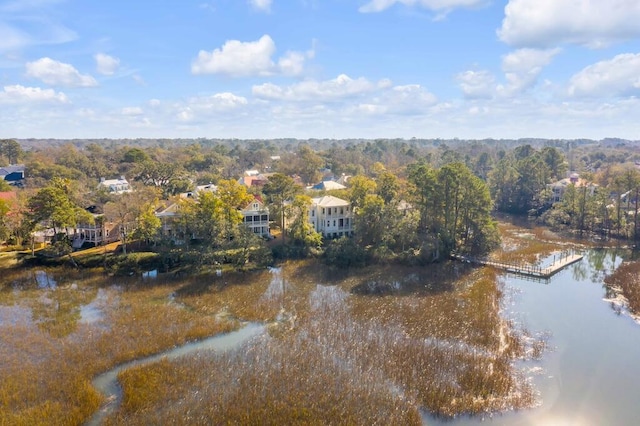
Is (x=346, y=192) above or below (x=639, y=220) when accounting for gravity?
above

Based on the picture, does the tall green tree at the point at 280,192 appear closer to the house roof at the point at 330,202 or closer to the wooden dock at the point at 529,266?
the house roof at the point at 330,202

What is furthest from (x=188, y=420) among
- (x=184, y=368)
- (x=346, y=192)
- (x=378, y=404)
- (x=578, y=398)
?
(x=346, y=192)

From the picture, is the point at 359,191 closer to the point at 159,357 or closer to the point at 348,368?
the point at 348,368

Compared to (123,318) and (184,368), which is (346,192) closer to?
(123,318)

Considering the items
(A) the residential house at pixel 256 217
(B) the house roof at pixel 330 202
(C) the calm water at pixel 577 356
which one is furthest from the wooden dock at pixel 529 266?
(A) the residential house at pixel 256 217

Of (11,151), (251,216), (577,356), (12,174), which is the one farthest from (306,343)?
(11,151)

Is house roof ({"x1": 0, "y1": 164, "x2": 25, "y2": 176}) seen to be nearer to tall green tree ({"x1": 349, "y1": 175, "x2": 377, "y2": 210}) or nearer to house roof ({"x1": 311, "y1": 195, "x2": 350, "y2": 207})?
house roof ({"x1": 311, "y1": 195, "x2": 350, "y2": 207})
